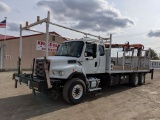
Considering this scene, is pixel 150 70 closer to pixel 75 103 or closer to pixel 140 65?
pixel 140 65

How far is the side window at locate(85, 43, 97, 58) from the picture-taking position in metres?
9.35

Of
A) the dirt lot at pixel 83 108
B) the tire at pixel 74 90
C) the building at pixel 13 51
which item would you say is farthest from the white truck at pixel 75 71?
the building at pixel 13 51

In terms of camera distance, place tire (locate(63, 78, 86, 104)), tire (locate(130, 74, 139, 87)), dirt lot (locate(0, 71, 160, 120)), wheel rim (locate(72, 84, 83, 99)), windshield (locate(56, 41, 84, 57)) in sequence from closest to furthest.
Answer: dirt lot (locate(0, 71, 160, 120)) → tire (locate(63, 78, 86, 104)) → wheel rim (locate(72, 84, 83, 99)) → windshield (locate(56, 41, 84, 57)) → tire (locate(130, 74, 139, 87))

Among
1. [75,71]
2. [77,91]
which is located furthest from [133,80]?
[75,71]

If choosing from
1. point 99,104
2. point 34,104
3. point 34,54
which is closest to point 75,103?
point 99,104

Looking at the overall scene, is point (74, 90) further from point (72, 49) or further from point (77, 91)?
point (72, 49)

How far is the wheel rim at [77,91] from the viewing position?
8.49 meters

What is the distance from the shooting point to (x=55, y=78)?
8.17m

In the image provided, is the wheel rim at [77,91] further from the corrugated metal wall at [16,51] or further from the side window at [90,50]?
the corrugated metal wall at [16,51]

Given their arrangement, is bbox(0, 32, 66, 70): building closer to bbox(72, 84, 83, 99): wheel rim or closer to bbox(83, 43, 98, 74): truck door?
bbox(83, 43, 98, 74): truck door

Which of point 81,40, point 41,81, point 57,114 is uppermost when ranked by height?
point 81,40

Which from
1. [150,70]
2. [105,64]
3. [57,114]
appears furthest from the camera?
[150,70]

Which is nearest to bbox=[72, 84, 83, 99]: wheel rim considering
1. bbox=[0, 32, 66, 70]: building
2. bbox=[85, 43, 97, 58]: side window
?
bbox=[85, 43, 97, 58]: side window

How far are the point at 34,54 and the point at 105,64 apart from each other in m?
23.9
